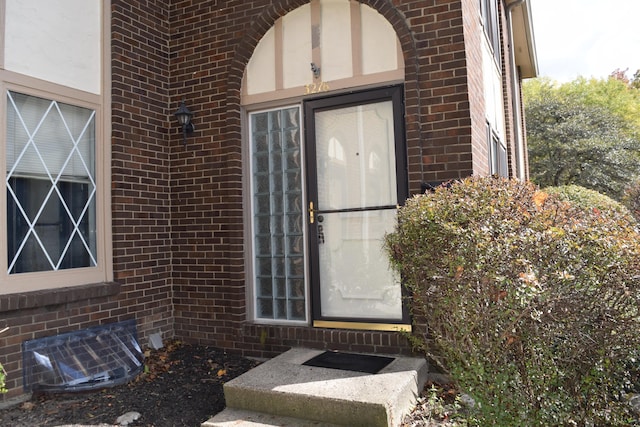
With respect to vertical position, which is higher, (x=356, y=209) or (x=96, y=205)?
(x=96, y=205)

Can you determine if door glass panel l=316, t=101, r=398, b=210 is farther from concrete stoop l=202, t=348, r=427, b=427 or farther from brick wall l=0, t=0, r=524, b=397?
concrete stoop l=202, t=348, r=427, b=427

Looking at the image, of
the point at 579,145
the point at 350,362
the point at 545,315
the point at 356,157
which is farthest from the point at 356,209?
the point at 579,145

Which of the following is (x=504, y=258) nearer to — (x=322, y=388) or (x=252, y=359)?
(x=322, y=388)

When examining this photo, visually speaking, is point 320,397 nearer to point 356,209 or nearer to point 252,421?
point 252,421

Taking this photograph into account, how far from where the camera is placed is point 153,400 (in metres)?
3.71

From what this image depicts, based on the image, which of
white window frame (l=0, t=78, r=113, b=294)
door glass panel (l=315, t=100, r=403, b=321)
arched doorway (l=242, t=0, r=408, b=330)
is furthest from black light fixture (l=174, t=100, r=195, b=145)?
door glass panel (l=315, t=100, r=403, b=321)

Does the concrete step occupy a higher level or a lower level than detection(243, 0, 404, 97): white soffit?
lower

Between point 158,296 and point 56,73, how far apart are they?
2460 millimetres

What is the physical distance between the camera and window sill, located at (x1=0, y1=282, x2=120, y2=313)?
3.66 meters

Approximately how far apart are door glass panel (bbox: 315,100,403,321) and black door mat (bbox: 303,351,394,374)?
0.45 m

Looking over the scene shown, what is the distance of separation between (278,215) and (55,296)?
2201mm

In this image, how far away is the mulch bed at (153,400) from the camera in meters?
3.35

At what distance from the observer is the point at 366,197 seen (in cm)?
451

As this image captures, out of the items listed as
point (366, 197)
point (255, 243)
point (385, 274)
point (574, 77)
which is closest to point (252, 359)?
point (255, 243)
